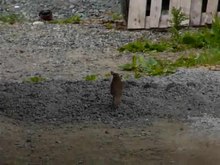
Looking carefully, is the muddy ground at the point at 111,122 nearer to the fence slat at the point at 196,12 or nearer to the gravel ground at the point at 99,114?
the gravel ground at the point at 99,114

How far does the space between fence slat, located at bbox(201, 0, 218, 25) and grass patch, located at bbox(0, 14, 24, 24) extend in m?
2.49

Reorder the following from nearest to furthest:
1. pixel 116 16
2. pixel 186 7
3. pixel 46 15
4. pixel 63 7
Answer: pixel 186 7 → pixel 46 15 → pixel 116 16 → pixel 63 7

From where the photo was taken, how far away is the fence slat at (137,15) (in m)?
8.31

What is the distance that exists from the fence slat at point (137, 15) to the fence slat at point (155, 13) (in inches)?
4.1

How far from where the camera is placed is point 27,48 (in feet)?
24.3

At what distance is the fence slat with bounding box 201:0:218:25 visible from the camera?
27.2 feet

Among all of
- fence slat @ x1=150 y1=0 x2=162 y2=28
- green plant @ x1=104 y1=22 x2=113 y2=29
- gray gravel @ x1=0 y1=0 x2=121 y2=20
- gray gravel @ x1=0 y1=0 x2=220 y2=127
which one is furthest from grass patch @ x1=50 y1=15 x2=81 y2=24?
fence slat @ x1=150 y1=0 x2=162 y2=28

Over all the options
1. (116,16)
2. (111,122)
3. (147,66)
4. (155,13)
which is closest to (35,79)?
(147,66)

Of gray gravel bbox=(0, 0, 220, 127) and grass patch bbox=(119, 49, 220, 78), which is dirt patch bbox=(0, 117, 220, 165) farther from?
grass patch bbox=(119, 49, 220, 78)

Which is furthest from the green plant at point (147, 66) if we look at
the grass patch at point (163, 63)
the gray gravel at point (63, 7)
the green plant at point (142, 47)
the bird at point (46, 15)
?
the gray gravel at point (63, 7)

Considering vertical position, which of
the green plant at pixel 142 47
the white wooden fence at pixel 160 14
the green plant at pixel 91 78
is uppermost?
the white wooden fence at pixel 160 14

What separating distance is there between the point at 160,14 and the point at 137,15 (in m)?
0.30

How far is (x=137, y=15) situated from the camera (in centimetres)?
834

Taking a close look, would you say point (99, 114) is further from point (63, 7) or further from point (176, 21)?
point (63, 7)
